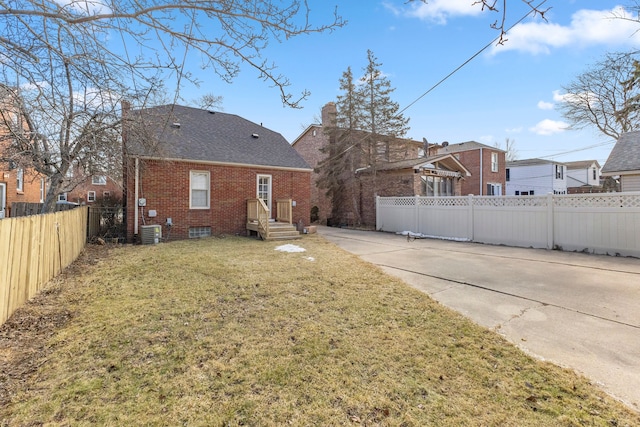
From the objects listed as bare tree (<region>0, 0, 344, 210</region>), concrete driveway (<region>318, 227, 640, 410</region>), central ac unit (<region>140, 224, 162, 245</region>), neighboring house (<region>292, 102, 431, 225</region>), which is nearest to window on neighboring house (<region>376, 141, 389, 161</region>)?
neighboring house (<region>292, 102, 431, 225</region>)

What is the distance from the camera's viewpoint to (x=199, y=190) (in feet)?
38.5

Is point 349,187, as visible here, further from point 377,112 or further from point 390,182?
point 377,112

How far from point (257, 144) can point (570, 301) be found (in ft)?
41.2

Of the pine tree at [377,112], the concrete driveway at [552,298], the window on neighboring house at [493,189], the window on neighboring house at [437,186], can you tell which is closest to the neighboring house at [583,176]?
the window on neighboring house at [493,189]

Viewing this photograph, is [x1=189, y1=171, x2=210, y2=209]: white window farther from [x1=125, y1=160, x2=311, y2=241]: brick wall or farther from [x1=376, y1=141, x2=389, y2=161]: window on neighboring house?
[x1=376, y1=141, x2=389, y2=161]: window on neighboring house

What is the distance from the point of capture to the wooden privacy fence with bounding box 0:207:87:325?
3555mm

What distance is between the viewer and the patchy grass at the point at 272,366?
2.10m

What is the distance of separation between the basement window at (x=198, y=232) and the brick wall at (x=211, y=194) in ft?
0.45

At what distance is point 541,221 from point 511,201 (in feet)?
3.67

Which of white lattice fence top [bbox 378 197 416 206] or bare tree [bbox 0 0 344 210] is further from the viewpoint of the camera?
white lattice fence top [bbox 378 197 416 206]

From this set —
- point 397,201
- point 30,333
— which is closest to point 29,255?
point 30,333

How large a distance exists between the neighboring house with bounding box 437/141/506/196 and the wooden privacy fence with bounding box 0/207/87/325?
2487 cm


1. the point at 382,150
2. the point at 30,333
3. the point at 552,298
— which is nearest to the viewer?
the point at 30,333

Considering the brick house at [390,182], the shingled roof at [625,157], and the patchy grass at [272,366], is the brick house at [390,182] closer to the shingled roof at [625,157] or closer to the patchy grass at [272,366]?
the shingled roof at [625,157]
